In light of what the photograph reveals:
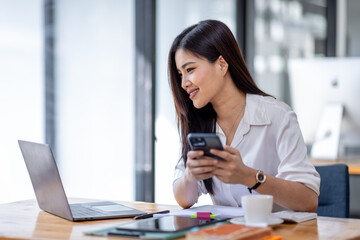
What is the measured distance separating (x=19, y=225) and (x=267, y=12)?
13.7ft

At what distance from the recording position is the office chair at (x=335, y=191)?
2.39m

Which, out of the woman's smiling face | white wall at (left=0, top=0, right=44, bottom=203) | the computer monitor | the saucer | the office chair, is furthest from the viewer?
the computer monitor

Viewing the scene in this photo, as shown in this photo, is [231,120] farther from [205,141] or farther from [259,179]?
[205,141]

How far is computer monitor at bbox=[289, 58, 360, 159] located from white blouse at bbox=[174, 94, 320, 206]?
1596 mm

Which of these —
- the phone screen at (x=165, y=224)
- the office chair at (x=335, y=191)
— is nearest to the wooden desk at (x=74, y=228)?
the phone screen at (x=165, y=224)

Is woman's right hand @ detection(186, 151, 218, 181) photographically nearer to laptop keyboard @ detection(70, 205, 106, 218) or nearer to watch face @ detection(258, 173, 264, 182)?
watch face @ detection(258, 173, 264, 182)

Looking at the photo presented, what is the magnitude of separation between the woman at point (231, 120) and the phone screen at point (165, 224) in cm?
32

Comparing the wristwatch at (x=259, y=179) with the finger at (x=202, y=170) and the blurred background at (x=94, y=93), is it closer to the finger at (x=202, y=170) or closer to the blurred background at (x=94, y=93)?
the finger at (x=202, y=170)

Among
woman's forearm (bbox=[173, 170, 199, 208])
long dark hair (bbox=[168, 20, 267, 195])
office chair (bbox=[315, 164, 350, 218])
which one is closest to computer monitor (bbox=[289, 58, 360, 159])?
office chair (bbox=[315, 164, 350, 218])

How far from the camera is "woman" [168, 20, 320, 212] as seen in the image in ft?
6.53

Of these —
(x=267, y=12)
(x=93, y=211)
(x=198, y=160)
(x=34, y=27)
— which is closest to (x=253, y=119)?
(x=198, y=160)

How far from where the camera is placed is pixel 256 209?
1.60 m

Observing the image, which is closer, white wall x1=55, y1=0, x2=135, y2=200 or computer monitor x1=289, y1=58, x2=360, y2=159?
white wall x1=55, y1=0, x2=135, y2=200

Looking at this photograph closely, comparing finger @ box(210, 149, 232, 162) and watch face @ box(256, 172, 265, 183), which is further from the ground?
finger @ box(210, 149, 232, 162)
